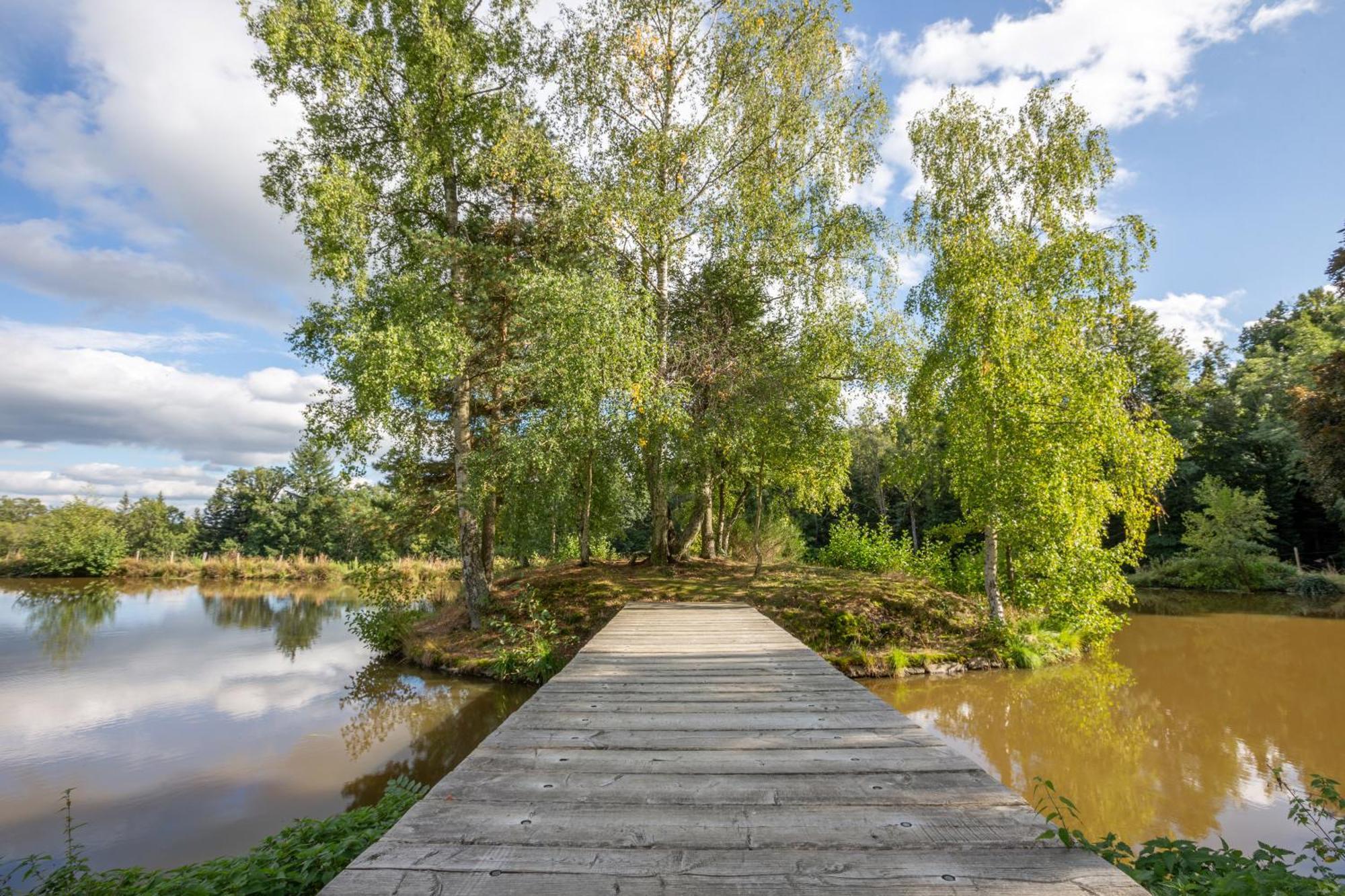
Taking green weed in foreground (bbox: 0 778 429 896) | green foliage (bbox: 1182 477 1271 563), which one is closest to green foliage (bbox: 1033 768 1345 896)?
green weed in foreground (bbox: 0 778 429 896)

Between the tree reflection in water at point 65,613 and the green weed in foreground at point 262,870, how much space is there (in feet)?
34.7

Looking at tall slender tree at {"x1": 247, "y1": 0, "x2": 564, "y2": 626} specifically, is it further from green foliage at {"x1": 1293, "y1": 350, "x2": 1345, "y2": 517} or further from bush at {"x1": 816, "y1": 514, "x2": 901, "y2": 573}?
green foliage at {"x1": 1293, "y1": 350, "x2": 1345, "y2": 517}

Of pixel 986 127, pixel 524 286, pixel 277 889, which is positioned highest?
pixel 986 127

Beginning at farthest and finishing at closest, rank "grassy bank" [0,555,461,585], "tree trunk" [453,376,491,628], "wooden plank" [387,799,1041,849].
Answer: "grassy bank" [0,555,461,585] → "tree trunk" [453,376,491,628] → "wooden plank" [387,799,1041,849]

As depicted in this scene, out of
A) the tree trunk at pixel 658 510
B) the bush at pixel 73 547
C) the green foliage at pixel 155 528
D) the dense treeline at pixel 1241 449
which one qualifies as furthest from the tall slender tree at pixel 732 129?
the green foliage at pixel 155 528

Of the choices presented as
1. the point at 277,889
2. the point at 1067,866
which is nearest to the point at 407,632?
the point at 277,889

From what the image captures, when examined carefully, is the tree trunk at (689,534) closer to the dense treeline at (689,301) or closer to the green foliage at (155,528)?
the dense treeline at (689,301)

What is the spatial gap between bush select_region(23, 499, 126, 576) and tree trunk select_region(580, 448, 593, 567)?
102ft

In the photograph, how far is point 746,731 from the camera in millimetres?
3324

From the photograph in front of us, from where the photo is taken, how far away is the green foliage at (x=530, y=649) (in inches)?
373

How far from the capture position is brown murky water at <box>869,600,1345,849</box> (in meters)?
5.02

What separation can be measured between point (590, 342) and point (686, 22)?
829cm

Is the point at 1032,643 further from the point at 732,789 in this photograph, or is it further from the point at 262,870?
the point at 262,870

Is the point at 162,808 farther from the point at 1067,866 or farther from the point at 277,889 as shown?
the point at 1067,866
